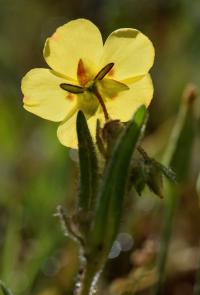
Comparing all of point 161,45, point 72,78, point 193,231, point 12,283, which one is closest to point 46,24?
point 161,45

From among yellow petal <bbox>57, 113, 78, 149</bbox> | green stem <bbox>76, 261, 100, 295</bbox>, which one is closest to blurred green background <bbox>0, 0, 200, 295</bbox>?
yellow petal <bbox>57, 113, 78, 149</bbox>

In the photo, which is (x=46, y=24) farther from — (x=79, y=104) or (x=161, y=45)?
(x=79, y=104)

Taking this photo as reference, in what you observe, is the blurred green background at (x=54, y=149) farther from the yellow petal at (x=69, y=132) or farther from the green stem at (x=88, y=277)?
the green stem at (x=88, y=277)

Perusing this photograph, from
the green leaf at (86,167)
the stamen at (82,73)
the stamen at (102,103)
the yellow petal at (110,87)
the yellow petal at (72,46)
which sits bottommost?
the green leaf at (86,167)

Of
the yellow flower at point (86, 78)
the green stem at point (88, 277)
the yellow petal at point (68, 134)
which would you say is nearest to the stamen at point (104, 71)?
the yellow flower at point (86, 78)

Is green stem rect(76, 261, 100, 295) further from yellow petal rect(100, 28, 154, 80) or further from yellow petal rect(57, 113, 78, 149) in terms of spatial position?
yellow petal rect(100, 28, 154, 80)
